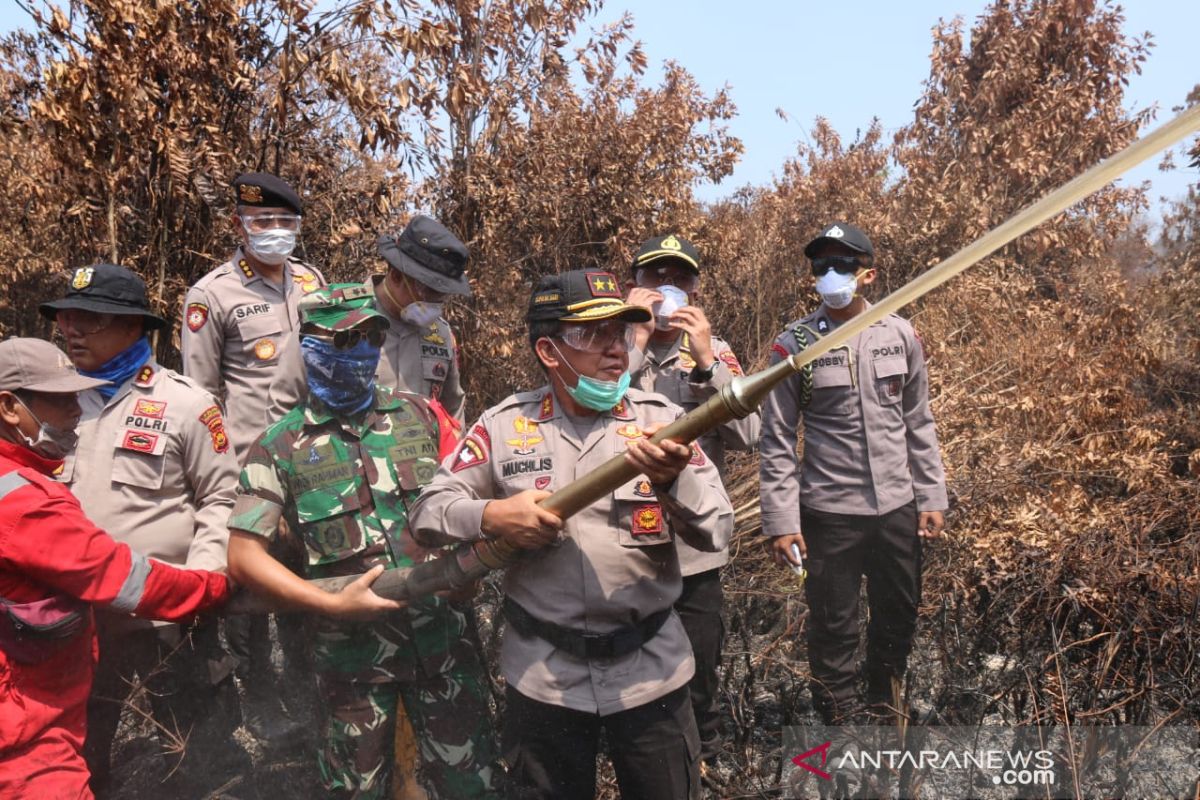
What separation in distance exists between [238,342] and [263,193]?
2.38 feet

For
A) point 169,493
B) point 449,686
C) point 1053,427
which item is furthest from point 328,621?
point 1053,427

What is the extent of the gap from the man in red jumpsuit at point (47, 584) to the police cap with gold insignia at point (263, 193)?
1848mm

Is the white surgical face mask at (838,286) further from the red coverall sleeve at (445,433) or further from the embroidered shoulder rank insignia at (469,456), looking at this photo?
the embroidered shoulder rank insignia at (469,456)

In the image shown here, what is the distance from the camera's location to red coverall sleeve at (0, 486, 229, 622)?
2.41 m

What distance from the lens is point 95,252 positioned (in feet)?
18.6

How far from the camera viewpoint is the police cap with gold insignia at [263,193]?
14.3ft

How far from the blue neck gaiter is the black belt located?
177 centimetres

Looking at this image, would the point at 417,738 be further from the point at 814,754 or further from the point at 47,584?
the point at 814,754

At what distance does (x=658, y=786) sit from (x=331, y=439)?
1.42 metres

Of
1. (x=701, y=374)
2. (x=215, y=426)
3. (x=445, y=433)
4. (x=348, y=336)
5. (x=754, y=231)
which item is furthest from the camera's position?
(x=754, y=231)

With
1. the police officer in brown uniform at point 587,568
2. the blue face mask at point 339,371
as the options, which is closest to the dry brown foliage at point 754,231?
the police officer in brown uniform at point 587,568

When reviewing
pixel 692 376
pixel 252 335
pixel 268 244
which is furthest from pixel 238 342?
pixel 692 376

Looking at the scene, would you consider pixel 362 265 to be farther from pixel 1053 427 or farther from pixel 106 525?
pixel 1053 427

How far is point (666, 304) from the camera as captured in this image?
392 cm
